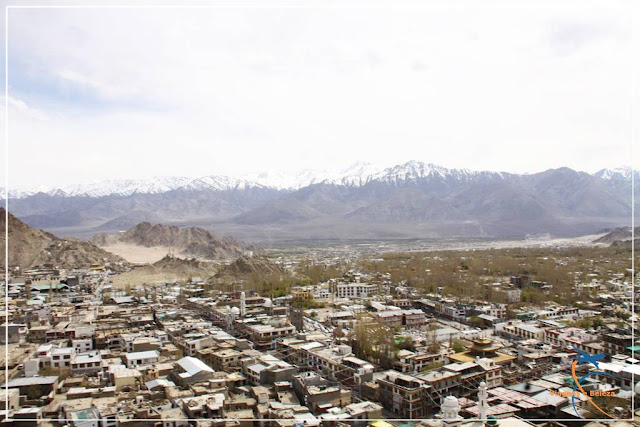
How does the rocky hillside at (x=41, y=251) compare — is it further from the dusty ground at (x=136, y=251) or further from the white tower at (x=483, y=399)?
the white tower at (x=483, y=399)

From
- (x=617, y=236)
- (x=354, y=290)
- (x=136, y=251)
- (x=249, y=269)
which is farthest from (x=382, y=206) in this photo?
(x=136, y=251)

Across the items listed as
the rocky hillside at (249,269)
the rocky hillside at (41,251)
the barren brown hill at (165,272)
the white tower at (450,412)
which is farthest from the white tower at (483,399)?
the rocky hillside at (41,251)

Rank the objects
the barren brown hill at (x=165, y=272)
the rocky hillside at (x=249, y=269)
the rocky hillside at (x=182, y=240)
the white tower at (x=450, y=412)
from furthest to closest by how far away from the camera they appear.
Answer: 1. the rocky hillside at (x=182, y=240)
2. the barren brown hill at (x=165, y=272)
3. the rocky hillside at (x=249, y=269)
4. the white tower at (x=450, y=412)

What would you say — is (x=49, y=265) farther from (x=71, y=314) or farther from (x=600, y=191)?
(x=600, y=191)

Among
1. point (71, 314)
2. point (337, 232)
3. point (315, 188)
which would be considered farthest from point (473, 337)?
point (315, 188)

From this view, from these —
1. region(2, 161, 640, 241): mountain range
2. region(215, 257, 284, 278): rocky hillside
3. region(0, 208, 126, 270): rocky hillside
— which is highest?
region(2, 161, 640, 241): mountain range

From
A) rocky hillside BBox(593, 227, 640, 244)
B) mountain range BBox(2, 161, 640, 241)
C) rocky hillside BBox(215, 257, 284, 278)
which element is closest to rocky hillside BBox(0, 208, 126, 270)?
mountain range BBox(2, 161, 640, 241)

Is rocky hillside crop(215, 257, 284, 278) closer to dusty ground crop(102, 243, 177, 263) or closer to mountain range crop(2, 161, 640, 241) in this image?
mountain range crop(2, 161, 640, 241)
